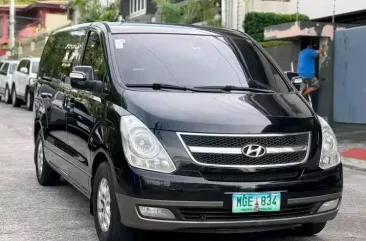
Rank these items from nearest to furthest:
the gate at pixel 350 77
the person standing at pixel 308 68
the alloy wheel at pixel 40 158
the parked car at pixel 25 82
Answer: the alloy wheel at pixel 40 158, the gate at pixel 350 77, the person standing at pixel 308 68, the parked car at pixel 25 82

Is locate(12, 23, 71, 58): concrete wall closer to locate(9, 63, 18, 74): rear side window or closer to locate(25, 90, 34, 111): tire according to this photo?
locate(9, 63, 18, 74): rear side window

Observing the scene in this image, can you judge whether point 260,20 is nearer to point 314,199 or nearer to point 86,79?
point 86,79

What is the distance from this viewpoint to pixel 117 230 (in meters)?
4.72

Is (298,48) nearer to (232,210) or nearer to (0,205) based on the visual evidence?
(0,205)

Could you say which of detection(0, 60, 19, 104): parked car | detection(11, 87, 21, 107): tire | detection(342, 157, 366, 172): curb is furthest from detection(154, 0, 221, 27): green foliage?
detection(342, 157, 366, 172): curb

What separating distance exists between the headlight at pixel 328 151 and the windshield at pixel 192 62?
0.70 metres

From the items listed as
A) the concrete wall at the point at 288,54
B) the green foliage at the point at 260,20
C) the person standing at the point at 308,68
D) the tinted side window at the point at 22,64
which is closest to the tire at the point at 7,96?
the tinted side window at the point at 22,64

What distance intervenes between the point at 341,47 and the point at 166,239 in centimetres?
957

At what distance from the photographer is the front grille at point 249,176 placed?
4.45 meters

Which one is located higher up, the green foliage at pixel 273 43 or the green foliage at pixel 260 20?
the green foliage at pixel 260 20

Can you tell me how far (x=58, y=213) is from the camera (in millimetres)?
6262

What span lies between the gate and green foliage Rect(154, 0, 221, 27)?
766 cm

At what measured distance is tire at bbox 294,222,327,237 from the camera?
5.35m

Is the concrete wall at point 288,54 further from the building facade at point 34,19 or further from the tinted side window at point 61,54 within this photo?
the building facade at point 34,19
